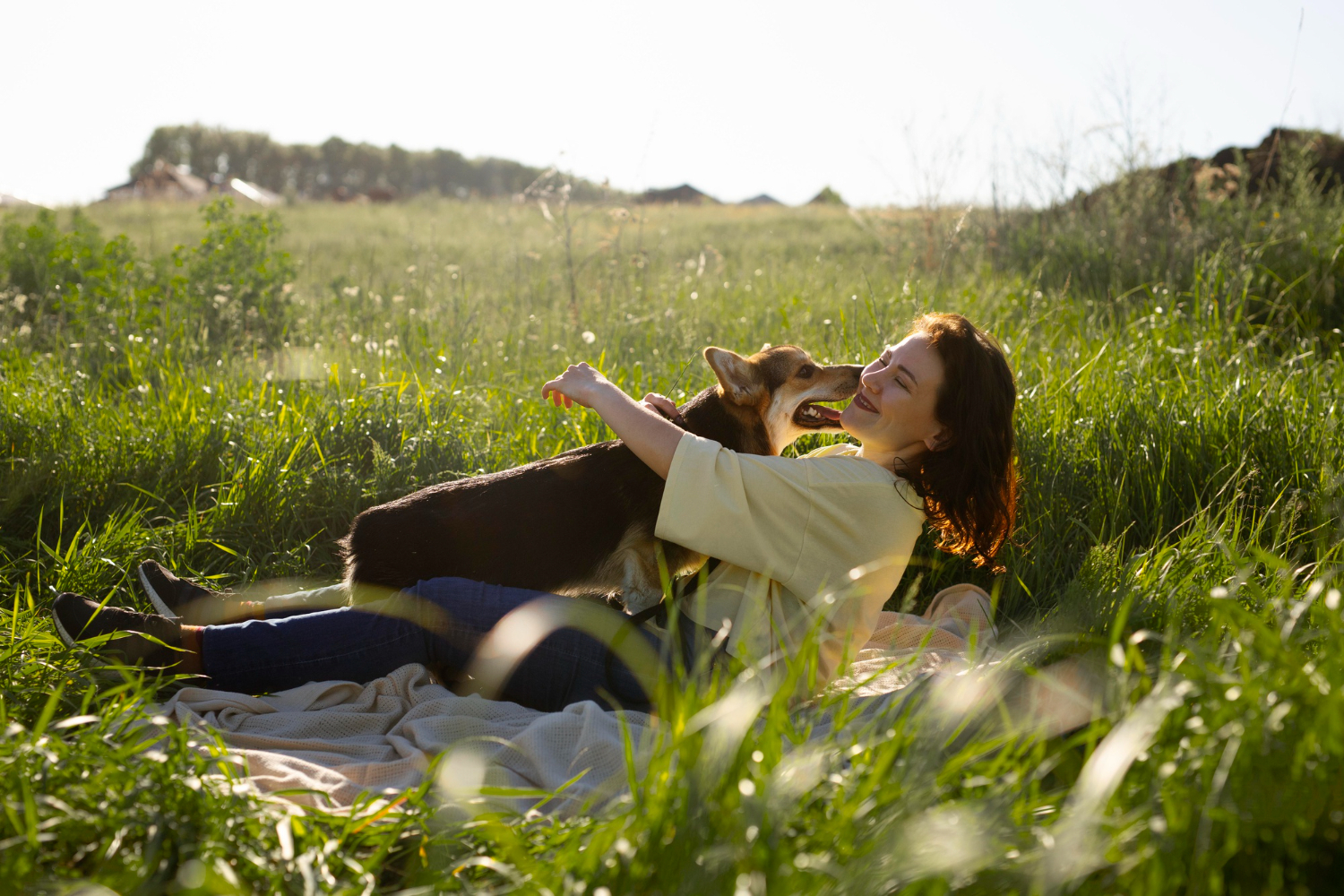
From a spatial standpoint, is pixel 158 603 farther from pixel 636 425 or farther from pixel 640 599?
pixel 636 425

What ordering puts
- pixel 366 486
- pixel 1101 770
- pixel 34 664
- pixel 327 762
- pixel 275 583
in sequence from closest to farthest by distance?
1. pixel 1101 770
2. pixel 327 762
3. pixel 34 664
4. pixel 275 583
5. pixel 366 486

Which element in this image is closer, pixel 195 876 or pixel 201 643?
pixel 195 876

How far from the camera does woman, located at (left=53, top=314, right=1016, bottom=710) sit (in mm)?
2637

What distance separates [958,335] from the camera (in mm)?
2955

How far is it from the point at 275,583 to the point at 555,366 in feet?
7.63

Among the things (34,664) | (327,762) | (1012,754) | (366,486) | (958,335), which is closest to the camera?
(1012,754)

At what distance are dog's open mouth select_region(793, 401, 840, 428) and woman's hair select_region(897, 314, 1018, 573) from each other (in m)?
0.62

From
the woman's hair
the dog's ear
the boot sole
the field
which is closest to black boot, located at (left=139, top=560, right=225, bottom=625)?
the boot sole

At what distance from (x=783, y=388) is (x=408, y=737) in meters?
1.99

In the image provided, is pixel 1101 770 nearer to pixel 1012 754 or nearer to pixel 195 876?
pixel 1012 754

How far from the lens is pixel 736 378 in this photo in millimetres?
3531

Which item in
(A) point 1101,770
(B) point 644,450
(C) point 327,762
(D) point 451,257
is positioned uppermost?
(D) point 451,257

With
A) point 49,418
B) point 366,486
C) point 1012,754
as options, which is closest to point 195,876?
point 1012,754

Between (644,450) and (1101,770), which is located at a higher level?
(644,450)
